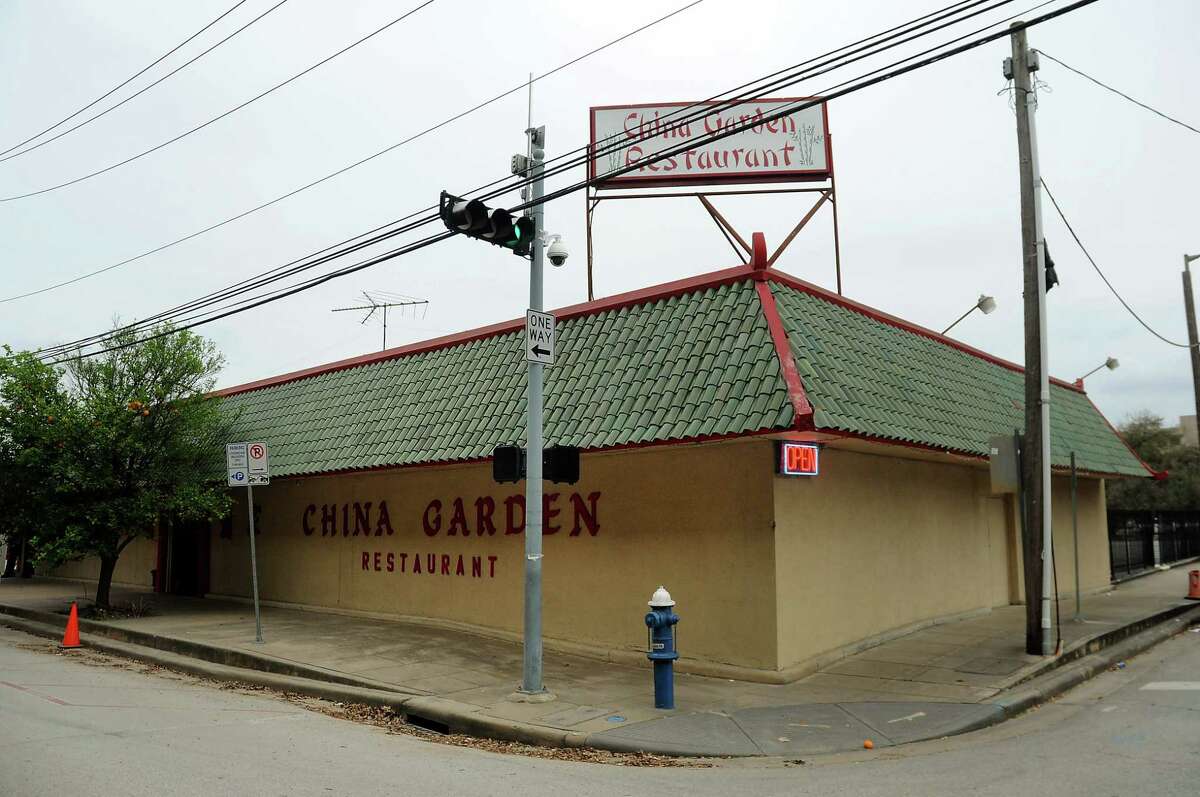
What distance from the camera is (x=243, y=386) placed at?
21.2 m

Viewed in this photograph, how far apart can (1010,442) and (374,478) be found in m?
10.8

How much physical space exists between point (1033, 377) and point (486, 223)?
744cm

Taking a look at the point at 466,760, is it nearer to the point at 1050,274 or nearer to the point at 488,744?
the point at 488,744

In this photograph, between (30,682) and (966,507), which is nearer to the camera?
(30,682)

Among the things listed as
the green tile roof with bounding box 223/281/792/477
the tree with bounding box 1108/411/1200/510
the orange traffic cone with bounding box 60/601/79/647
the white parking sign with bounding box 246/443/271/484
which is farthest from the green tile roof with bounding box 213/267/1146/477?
the tree with bounding box 1108/411/1200/510

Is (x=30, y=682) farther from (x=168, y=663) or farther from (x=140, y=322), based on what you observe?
(x=140, y=322)

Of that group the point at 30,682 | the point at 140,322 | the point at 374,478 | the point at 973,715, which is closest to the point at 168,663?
the point at 30,682

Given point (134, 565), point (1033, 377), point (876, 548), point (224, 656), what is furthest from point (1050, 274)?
point (134, 565)

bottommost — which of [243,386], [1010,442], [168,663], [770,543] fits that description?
[168,663]

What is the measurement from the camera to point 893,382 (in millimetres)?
12758

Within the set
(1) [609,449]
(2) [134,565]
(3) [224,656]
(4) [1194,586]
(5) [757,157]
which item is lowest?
(3) [224,656]

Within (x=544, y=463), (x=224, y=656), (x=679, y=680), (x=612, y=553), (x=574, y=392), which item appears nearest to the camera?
(x=544, y=463)

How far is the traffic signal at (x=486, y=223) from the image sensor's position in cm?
1011

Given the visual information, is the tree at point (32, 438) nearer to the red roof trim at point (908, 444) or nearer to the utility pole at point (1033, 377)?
the red roof trim at point (908, 444)
